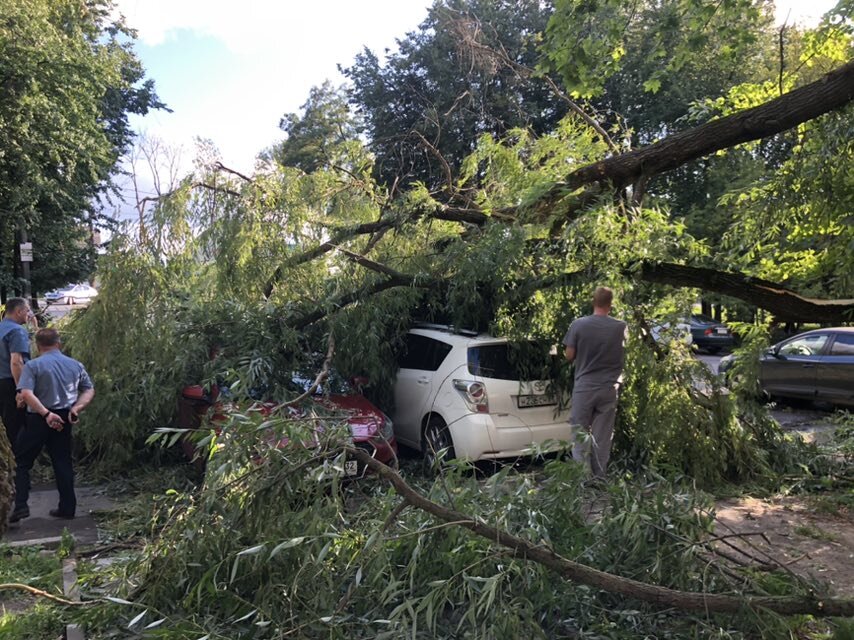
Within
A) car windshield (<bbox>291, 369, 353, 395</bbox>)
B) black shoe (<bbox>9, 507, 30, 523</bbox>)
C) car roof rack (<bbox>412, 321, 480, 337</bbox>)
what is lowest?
black shoe (<bbox>9, 507, 30, 523</bbox>)

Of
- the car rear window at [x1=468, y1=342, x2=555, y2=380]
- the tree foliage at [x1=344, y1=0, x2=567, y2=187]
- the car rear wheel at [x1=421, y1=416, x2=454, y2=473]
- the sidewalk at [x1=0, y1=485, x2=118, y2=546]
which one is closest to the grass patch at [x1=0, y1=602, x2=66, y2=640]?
the sidewalk at [x1=0, y1=485, x2=118, y2=546]

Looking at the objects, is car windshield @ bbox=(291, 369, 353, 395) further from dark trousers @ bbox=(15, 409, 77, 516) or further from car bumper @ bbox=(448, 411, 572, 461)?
dark trousers @ bbox=(15, 409, 77, 516)

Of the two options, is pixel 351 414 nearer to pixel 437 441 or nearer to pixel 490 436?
pixel 437 441

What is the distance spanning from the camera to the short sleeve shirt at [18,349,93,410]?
577cm

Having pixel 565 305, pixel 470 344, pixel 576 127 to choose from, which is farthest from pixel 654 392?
pixel 576 127

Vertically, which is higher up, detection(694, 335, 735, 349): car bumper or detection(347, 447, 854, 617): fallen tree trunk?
detection(347, 447, 854, 617): fallen tree trunk

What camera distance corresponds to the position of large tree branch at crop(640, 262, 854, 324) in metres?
6.39

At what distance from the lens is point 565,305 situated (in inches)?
281

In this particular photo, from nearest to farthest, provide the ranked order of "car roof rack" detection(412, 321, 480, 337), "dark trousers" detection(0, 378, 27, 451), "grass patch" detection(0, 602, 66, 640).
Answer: "grass patch" detection(0, 602, 66, 640) → "dark trousers" detection(0, 378, 27, 451) → "car roof rack" detection(412, 321, 480, 337)

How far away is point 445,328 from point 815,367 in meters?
7.32

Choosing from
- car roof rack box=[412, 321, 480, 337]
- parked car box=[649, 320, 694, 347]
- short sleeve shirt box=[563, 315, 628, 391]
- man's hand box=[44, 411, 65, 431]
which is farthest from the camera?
car roof rack box=[412, 321, 480, 337]

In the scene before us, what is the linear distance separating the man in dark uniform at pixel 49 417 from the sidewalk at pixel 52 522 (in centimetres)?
10

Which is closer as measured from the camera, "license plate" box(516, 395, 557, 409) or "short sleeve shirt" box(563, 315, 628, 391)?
"short sleeve shirt" box(563, 315, 628, 391)

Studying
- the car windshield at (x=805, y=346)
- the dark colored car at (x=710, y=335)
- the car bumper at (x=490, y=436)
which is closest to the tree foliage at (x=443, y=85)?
the car windshield at (x=805, y=346)
